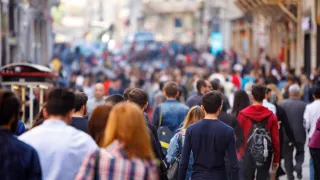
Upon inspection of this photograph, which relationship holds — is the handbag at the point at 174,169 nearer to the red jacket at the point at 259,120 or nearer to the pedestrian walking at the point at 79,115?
the pedestrian walking at the point at 79,115

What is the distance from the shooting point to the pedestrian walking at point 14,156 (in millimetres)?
6781

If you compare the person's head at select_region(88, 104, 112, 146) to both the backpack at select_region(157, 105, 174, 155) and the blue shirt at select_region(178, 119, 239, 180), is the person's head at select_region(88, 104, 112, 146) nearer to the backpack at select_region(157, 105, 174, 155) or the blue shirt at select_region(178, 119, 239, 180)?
the blue shirt at select_region(178, 119, 239, 180)

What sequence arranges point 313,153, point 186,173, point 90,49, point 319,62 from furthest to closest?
point 90,49
point 319,62
point 313,153
point 186,173

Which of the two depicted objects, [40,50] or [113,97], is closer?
[113,97]

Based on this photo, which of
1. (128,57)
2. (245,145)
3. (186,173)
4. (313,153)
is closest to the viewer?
(186,173)

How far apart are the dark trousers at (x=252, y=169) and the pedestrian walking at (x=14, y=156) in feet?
18.3

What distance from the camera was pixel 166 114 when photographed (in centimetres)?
1355

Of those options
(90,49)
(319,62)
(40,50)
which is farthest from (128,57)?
(319,62)

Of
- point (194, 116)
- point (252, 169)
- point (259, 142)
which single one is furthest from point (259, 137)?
point (194, 116)

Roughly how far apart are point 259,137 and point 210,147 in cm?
257

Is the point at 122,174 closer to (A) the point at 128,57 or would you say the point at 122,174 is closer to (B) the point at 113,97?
(B) the point at 113,97

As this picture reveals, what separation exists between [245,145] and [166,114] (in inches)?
74.8

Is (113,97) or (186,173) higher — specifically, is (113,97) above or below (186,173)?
above

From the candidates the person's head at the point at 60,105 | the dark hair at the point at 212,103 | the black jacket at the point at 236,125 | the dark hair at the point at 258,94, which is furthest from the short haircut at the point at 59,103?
the dark hair at the point at 258,94
